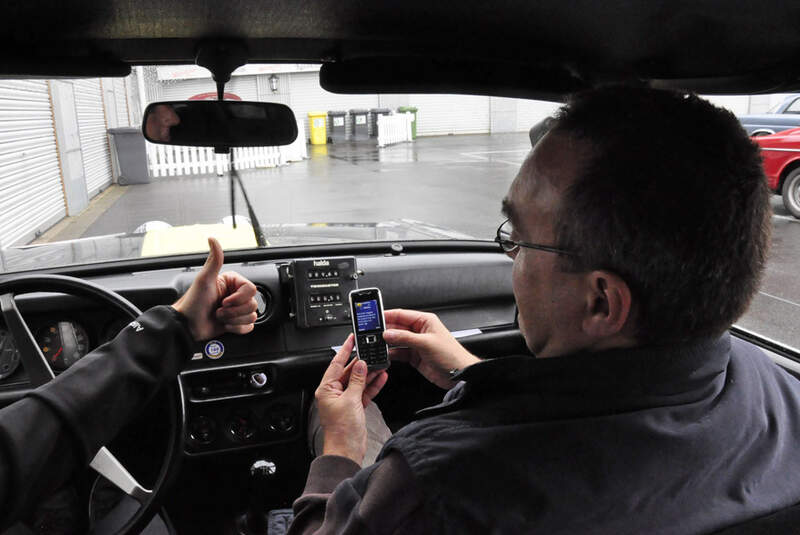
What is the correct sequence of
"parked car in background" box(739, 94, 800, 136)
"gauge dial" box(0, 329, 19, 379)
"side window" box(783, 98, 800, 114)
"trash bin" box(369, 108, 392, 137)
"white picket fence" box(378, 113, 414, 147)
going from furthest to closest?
1. "white picket fence" box(378, 113, 414, 147)
2. "trash bin" box(369, 108, 392, 137)
3. "side window" box(783, 98, 800, 114)
4. "parked car in background" box(739, 94, 800, 136)
5. "gauge dial" box(0, 329, 19, 379)

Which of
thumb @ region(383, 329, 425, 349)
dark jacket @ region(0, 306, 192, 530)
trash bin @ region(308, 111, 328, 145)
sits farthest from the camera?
trash bin @ region(308, 111, 328, 145)

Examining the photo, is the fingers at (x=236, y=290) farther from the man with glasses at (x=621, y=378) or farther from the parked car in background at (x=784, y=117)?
the parked car in background at (x=784, y=117)

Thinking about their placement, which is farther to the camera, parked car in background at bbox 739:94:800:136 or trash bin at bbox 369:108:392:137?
trash bin at bbox 369:108:392:137

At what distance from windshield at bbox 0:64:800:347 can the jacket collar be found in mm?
324

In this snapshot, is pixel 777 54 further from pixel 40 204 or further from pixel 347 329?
pixel 40 204

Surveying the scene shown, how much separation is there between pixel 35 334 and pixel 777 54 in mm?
2687

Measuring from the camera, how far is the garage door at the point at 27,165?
584cm

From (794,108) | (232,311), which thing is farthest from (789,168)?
(232,311)

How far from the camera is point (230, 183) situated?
116 inches

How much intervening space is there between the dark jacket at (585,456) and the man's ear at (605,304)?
8 centimetres

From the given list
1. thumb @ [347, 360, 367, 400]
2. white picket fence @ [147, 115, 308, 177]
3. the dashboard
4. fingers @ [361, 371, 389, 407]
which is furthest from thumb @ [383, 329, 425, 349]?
white picket fence @ [147, 115, 308, 177]

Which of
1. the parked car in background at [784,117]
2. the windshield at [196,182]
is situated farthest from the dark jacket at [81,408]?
the parked car in background at [784,117]

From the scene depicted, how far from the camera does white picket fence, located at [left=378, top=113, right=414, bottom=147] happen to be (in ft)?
56.0

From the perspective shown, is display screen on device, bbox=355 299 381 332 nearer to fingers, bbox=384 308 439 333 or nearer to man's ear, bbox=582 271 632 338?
fingers, bbox=384 308 439 333
